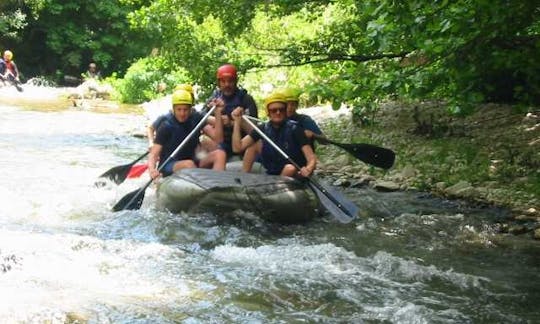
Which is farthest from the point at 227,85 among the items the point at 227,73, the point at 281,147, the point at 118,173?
the point at 118,173

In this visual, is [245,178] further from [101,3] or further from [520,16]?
[101,3]

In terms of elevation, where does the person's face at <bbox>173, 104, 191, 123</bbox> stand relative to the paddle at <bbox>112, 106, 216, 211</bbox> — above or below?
above

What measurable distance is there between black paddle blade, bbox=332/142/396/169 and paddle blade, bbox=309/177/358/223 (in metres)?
0.70

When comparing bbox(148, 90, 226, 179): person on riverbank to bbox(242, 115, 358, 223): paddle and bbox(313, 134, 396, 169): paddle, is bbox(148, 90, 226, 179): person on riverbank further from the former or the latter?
bbox(313, 134, 396, 169): paddle

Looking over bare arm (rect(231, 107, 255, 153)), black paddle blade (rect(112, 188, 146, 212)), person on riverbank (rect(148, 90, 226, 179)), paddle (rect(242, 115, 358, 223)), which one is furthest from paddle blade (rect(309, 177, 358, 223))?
black paddle blade (rect(112, 188, 146, 212))

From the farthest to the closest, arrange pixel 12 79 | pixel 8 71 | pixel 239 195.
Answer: pixel 12 79
pixel 8 71
pixel 239 195

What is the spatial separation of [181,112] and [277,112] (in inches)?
41.6

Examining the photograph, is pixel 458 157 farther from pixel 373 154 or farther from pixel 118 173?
pixel 118 173

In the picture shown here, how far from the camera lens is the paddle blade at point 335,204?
6027mm

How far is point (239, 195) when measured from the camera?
19.4ft

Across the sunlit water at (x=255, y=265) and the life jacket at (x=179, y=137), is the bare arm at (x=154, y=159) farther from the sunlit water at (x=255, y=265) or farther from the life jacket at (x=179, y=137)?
the sunlit water at (x=255, y=265)

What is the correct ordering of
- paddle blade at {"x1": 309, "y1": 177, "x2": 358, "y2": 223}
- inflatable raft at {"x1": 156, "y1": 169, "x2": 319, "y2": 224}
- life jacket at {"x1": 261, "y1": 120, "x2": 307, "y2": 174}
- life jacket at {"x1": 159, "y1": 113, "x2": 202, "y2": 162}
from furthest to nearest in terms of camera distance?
life jacket at {"x1": 159, "y1": 113, "x2": 202, "y2": 162}, life jacket at {"x1": 261, "y1": 120, "x2": 307, "y2": 174}, paddle blade at {"x1": 309, "y1": 177, "x2": 358, "y2": 223}, inflatable raft at {"x1": 156, "y1": 169, "x2": 319, "y2": 224}

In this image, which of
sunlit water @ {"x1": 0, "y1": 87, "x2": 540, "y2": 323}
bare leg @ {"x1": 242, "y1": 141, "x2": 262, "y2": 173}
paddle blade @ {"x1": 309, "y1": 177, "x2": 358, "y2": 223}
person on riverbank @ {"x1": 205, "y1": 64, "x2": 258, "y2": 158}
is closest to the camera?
sunlit water @ {"x1": 0, "y1": 87, "x2": 540, "y2": 323}

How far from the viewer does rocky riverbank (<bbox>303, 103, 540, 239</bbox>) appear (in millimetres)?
6820
